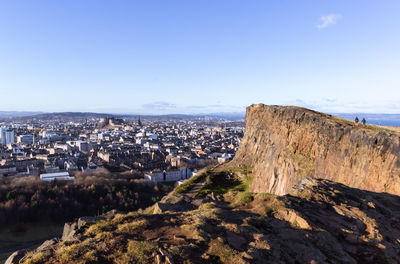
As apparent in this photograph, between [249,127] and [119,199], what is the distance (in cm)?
2875

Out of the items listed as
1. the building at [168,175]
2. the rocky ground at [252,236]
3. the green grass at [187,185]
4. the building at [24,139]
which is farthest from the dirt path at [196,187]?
the building at [24,139]

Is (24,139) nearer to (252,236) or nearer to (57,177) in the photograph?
(57,177)

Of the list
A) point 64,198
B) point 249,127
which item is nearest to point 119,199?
point 64,198

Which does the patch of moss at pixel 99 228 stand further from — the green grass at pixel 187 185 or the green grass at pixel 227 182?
the green grass at pixel 227 182

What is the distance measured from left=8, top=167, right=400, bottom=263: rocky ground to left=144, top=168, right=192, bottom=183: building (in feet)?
185

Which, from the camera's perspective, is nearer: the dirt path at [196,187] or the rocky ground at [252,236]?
the rocky ground at [252,236]

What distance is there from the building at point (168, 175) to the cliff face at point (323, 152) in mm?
38090

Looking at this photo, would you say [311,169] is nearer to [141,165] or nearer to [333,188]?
[333,188]

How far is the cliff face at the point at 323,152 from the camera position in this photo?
1541cm

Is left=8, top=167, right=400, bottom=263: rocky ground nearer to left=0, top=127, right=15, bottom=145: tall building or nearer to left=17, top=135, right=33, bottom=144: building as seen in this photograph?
left=17, top=135, right=33, bottom=144: building

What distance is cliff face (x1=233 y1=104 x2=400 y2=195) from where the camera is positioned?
15414mm

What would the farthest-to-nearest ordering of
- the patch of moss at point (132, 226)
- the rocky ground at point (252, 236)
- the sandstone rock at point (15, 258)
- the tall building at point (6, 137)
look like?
the tall building at point (6, 137) → the patch of moss at point (132, 226) → the sandstone rock at point (15, 258) → the rocky ground at point (252, 236)

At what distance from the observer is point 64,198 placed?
48469 millimetres

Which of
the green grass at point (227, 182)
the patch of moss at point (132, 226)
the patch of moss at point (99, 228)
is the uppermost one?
the patch of moss at point (132, 226)
